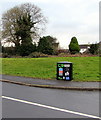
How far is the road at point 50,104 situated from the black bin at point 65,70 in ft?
7.18

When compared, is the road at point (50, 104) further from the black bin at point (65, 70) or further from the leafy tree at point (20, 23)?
the leafy tree at point (20, 23)

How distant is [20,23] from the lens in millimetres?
39406

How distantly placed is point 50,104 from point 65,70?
420 cm

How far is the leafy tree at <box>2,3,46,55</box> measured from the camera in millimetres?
38500

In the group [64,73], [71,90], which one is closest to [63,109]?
[71,90]

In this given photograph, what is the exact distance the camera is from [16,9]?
40969 mm

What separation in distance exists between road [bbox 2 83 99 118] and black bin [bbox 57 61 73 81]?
7.18ft

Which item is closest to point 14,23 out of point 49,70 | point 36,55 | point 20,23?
point 20,23

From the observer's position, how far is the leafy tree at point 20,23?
1516 inches

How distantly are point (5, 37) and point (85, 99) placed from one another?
3623 centimetres

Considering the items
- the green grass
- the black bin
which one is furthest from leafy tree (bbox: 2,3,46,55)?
the black bin

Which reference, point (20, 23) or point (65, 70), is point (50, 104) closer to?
point (65, 70)

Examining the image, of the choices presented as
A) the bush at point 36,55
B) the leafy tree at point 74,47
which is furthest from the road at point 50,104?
the leafy tree at point 74,47

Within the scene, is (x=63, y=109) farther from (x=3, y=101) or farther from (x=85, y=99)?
(x=3, y=101)
